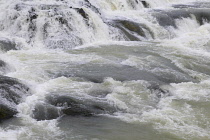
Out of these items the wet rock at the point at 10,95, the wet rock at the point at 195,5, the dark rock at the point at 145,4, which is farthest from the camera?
the wet rock at the point at 195,5

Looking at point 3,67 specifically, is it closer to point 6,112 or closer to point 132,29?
point 6,112

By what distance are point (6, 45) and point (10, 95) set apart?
14.5 ft

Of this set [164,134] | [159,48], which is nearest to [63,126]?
[164,134]

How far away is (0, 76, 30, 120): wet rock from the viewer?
21.1ft

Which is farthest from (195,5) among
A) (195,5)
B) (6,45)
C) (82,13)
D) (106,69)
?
(6,45)

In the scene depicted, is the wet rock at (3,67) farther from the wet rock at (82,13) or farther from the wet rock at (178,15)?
the wet rock at (178,15)

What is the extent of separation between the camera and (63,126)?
244 inches

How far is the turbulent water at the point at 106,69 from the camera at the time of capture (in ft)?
20.6

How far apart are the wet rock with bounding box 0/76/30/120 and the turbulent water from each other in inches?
5.1

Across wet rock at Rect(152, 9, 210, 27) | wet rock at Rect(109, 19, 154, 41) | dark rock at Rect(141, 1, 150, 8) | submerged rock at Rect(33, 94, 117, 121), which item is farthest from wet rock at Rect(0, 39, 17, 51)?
dark rock at Rect(141, 1, 150, 8)

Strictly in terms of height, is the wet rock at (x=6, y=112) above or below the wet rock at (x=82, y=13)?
below

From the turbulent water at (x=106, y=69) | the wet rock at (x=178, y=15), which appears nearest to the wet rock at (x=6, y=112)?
the turbulent water at (x=106, y=69)

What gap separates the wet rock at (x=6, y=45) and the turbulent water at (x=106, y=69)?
0.03 meters

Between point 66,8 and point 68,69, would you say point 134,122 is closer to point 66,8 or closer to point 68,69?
point 68,69
